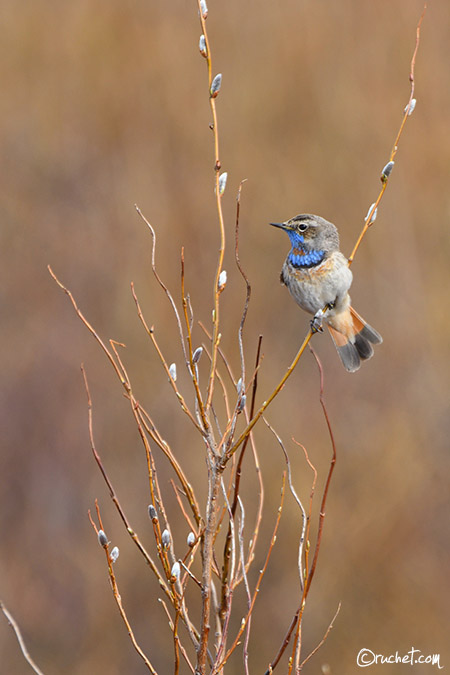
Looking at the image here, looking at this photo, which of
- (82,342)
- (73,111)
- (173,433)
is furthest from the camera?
(73,111)

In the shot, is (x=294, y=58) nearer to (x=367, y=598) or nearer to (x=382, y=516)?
(x=382, y=516)

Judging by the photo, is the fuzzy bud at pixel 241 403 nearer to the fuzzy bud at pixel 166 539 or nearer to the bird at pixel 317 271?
the fuzzy bud at pixel 166 539

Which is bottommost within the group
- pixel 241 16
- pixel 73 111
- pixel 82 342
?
pixel 82 342

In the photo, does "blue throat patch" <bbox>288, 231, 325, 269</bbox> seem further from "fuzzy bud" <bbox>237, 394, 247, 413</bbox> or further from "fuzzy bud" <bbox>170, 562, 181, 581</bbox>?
"fuzzy bud" <bbox>170, 562, 181, 581</bbox>

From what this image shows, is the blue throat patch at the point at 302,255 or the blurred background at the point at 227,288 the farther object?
the blurred background at the point at 227,288

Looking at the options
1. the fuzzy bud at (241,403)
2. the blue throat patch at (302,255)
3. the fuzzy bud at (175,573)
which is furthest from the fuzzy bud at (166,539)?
the blue throat patch at (302,255)

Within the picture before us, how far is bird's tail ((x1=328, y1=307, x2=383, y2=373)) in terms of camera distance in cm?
348

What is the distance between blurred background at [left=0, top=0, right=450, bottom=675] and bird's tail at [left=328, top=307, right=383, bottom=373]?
8.21 ft

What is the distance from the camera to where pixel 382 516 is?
20.0 feet

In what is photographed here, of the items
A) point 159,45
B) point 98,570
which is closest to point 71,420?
point 98,570

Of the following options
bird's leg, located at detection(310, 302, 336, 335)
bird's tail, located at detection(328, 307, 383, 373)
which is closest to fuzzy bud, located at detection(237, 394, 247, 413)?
bird's leg, located at detection(310, 302, 336, 335)

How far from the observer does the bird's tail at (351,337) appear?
3480 millimetres

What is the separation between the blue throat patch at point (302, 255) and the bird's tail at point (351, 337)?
0.31 m

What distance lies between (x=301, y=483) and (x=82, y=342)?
1.92 m
